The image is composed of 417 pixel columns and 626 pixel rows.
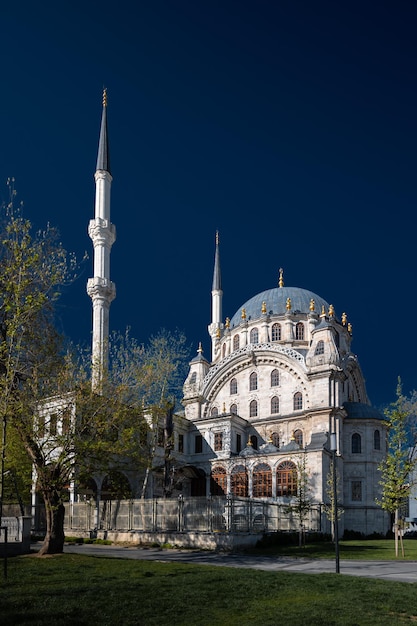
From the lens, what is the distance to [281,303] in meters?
58.7

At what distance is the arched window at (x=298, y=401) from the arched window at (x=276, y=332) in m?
7.70

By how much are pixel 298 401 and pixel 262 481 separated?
27.2 feet

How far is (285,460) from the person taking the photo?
43062mm

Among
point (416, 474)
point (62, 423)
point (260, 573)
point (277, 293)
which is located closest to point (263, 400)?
point (277, 293)

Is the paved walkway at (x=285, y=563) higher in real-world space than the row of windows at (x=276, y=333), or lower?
lower

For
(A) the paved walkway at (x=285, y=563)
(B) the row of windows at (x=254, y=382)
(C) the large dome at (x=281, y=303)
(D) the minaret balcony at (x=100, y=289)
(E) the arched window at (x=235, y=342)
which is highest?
(C) the large dome at (x=281, y=303)

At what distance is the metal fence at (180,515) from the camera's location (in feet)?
85.1

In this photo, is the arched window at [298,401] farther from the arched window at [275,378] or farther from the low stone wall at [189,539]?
the low stone wall at [189,539]

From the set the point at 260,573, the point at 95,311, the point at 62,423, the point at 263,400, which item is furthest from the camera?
the point at 263,400

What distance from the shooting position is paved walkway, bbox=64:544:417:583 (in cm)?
1680

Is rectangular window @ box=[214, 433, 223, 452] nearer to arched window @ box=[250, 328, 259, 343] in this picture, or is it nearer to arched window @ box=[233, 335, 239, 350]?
arched window @ box=[250, 328, 259, 343]

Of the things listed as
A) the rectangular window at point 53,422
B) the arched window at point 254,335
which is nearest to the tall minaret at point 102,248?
the arched window at point 254,335

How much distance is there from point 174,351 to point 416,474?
35.1 m

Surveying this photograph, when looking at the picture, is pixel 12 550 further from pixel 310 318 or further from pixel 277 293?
pixel 277 293
